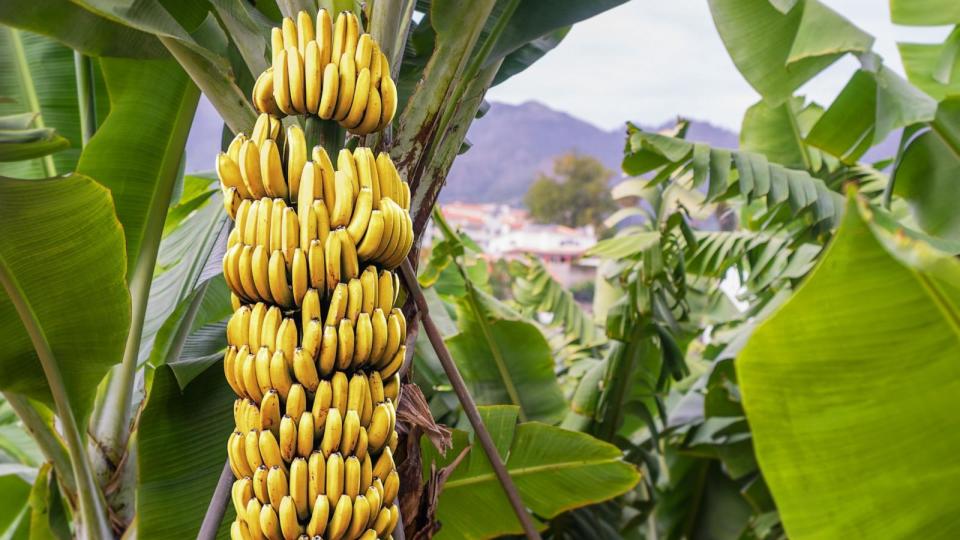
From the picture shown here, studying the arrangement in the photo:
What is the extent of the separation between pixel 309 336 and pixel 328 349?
20 millimetres

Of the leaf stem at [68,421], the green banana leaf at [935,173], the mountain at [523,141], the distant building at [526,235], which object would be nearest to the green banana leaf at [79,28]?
the leaf stem at [68,421]

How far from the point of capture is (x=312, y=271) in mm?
663

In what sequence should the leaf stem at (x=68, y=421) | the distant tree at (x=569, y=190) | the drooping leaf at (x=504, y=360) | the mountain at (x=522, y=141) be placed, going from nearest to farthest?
1. the leaf stem at (x=68, y=421)
2. the drooping leaf at (x=504, y=360)
3. the distant tree at (x=569, y=190)
4. the mountain at (x=522, y=141)

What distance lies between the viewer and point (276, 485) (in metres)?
0.65

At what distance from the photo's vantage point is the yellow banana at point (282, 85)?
0.69 metres

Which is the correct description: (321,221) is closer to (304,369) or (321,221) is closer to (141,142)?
(304,369)

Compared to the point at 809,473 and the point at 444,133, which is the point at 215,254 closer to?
the point at 444,133

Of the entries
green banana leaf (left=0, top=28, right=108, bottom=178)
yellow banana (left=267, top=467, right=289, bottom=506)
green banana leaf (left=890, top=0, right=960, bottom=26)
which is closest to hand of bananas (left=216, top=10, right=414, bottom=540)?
yellow banana (left=267, top=467, right=289, bottom=506)

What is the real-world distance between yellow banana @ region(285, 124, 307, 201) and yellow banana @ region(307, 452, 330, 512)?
23 cm

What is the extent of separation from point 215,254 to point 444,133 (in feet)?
1.36

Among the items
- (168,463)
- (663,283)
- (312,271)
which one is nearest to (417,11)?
(312,271)

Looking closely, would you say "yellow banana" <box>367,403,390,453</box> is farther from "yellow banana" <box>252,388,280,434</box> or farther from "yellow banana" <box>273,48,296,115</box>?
"yellow banana" <box>273,48,296,115</box>

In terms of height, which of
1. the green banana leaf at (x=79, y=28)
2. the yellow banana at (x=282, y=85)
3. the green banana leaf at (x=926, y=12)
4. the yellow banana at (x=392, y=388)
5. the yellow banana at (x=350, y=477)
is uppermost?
the green banana leaf at (x=926, y=12)

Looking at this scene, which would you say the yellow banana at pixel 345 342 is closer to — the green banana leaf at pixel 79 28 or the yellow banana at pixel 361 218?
the yellow banana at pixel 361 218
